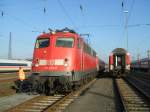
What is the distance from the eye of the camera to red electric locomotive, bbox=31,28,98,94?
51.1 feet

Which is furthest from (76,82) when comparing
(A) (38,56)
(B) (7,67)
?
(B) (7,67)

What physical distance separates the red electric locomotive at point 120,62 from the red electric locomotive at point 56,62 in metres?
18.4

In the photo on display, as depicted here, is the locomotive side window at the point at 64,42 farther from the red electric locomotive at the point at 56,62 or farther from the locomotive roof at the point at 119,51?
the locomotive roof at the point at 119,51

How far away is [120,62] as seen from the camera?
36.4 m

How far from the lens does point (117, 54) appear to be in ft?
119

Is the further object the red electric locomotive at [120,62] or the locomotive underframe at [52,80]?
the red electric locomotive at [120,62]

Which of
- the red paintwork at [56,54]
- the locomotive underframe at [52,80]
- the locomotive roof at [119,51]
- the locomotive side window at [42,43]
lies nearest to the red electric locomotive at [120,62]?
the locomotive roof at [119,51]

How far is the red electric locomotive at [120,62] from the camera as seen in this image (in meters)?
34.8

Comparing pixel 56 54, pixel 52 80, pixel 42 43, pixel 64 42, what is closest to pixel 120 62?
pixel 64 42

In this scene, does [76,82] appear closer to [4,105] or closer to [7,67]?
[4,105]

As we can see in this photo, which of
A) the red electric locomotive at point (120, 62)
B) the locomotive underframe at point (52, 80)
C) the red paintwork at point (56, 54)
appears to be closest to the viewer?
the locomotive underframe at point (52, 80)

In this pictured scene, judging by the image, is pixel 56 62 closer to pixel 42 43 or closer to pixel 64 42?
pixel 64 42

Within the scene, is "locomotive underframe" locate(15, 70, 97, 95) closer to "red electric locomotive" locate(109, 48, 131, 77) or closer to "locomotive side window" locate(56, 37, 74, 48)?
"locomotive side window" locate(56, 37, 74, 48)

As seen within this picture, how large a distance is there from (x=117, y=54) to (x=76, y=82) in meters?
20.2
